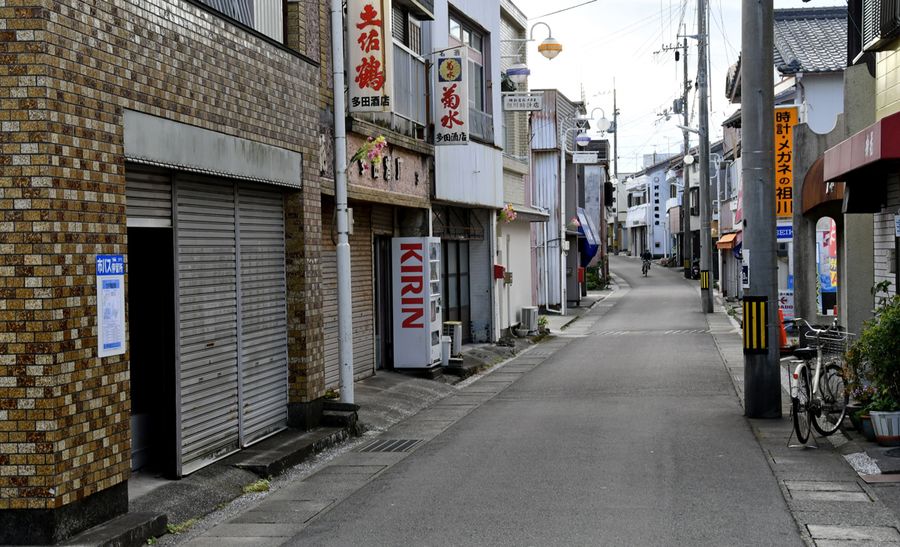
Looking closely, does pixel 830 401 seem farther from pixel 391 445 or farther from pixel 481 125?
pixel 481 125

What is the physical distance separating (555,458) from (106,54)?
6.66 m

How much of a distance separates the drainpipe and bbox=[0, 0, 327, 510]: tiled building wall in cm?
466

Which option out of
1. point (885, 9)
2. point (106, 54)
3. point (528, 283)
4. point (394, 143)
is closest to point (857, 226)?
point (885, 9)

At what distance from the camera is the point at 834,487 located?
10.2 m

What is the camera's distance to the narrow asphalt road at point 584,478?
8.53 meters

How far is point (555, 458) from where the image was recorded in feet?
38.9

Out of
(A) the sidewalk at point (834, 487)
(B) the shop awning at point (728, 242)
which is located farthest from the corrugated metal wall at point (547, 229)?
(A) the sidewalk at point (834, 487)

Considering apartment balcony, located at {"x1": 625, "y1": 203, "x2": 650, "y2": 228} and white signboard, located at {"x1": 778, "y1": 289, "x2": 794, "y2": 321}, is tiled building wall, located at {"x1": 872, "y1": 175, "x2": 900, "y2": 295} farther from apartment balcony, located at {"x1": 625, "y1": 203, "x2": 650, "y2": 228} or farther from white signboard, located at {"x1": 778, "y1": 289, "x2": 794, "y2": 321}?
apartment balcony, located at {"x1": 625, "y1": 203, "x2": 650, "y2": 228}

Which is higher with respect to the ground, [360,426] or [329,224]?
[329,224]

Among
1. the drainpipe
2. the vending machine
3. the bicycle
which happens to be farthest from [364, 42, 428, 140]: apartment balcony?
the bicycle

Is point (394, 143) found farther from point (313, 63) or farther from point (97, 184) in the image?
point (97, 184)

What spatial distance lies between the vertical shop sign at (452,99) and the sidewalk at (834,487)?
359 inches

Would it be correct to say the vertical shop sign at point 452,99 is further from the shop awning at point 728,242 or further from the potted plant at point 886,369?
the shop awning at point 728,242

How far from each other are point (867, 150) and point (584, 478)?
5577 millimetres
